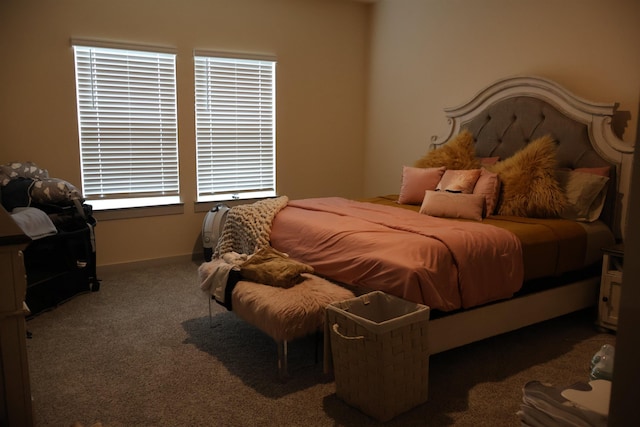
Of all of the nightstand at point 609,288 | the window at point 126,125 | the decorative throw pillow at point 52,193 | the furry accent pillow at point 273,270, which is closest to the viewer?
the furry accent pillow at point 273,270

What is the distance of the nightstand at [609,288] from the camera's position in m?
3.08

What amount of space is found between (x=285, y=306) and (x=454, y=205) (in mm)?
1549

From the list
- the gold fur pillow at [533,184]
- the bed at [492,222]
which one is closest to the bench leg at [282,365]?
the bed at [492,222]

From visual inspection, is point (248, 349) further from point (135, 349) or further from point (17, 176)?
point (17, 176)

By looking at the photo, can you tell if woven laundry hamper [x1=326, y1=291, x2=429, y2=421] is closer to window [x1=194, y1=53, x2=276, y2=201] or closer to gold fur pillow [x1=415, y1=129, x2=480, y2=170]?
gold fur pillow [x1=415, y1=129, x2=480, y2=170]

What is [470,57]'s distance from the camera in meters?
4.43

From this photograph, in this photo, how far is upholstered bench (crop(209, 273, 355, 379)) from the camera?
2.39 m

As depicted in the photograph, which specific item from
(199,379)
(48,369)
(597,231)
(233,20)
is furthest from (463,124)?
(48,369)

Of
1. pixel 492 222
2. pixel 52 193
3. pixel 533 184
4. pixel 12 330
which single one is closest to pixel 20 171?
pixel 52 193

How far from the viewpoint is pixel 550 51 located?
12.5 feet

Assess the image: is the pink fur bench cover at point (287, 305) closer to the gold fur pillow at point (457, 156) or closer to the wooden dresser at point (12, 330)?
the wooden dresser at point (12, 330)

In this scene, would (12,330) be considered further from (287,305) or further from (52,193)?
(52,193)

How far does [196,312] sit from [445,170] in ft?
7.14

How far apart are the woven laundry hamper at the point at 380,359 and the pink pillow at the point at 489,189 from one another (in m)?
1.49
